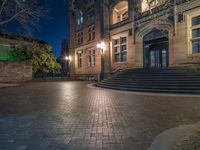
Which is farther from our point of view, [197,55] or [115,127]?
[197,55]

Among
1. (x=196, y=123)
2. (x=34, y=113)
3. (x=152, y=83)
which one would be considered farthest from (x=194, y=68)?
(x=34, y=113)

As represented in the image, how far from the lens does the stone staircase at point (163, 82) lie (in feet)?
34.6

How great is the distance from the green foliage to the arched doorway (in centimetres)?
1680

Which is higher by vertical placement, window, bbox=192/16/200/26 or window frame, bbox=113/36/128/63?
window, bbox=192/16/200/26

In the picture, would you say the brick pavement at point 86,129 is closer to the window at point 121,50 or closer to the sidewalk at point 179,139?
A: the sidewalk at point 179,139

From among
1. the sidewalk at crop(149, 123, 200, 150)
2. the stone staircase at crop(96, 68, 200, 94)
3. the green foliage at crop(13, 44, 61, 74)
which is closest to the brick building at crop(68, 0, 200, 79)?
the stone staircase at crop(96, 68, 200, 94)

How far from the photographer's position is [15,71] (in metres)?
24.2

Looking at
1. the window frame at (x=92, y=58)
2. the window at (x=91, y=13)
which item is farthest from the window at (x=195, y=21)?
the window at (x=91, y=13)


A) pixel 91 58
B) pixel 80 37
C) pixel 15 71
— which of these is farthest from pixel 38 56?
pixel 91 58

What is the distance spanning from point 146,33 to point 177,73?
26.1 feet

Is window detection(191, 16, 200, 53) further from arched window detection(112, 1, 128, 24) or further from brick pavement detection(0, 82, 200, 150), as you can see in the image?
brick pavement detection(0, 82, 200, 150)

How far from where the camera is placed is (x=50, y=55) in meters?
28.9

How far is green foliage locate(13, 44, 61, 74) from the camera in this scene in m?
26.0

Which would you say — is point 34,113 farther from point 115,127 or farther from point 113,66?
point 113,66
